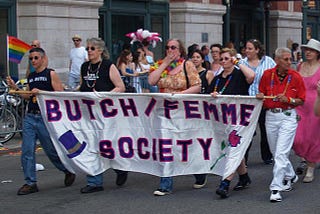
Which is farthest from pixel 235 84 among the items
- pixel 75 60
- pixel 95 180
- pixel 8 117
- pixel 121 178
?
pixel 75 60

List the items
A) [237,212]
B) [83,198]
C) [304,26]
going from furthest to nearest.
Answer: [304,26], [83,198], [237,212]

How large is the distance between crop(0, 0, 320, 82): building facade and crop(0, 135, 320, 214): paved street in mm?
8110

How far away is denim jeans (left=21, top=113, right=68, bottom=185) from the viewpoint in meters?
8.90

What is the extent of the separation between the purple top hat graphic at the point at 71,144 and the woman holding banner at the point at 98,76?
1.16 feet

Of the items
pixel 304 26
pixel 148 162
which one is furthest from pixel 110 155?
pixel 304 26

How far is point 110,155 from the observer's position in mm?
9086

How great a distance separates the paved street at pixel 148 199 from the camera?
800 cm

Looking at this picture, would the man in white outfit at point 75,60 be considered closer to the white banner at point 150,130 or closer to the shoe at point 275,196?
the white banner at point 150,130

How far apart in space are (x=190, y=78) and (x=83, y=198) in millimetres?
1997

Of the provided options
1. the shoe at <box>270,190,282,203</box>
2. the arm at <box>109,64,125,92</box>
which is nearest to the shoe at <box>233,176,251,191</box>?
the shoe at <box>270,190,282,203</box>

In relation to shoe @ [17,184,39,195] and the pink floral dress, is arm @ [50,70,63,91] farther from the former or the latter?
the pink floral dress

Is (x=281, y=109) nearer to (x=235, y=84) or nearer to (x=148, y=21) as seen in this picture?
(x=235, y=84)

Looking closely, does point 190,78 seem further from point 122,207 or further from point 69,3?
point 69,3

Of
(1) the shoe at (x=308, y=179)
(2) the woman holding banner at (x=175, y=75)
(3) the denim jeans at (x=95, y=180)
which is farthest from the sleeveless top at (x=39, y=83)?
(1) the shoe at (x=308, y=179)
